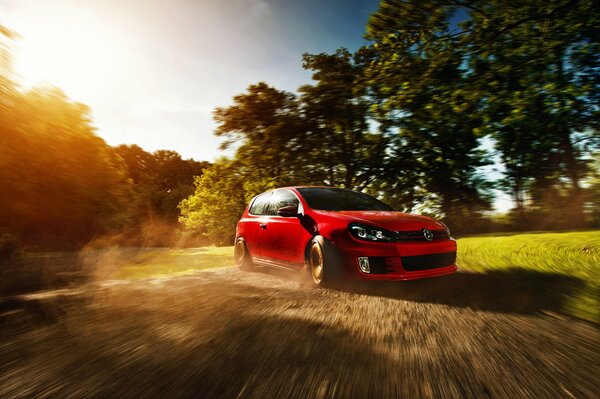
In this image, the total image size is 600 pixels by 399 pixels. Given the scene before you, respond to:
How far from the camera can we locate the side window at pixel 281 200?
276 inches

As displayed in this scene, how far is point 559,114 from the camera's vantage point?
11.9 metres

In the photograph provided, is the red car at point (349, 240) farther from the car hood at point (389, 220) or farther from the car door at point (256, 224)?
the car door at point (256, 224)

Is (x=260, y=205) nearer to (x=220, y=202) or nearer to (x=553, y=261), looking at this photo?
(x=553, y=261)

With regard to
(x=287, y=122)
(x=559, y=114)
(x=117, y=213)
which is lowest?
(x=117, y=213)

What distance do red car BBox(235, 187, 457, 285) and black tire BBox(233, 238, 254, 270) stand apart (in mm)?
812

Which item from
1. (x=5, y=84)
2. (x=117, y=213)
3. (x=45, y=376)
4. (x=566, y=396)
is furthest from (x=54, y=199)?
(x=566, y=396)

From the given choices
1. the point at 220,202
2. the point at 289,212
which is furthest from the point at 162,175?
the point at 289,212

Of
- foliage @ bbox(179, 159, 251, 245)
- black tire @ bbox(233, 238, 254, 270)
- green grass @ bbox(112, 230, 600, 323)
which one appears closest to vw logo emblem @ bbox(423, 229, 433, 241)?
green grass @ bbox(112, 230, 600, 323)

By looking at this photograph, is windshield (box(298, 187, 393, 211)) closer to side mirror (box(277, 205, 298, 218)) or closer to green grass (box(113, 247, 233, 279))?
side mirror (box(277, 205, 298, 218))


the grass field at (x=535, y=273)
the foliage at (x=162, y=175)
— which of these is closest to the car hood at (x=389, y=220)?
the grass field at (x=535, y=273)

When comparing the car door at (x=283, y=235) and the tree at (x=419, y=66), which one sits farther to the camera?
the tree at (x=419, y=66)

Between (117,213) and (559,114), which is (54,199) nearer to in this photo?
(117,213)

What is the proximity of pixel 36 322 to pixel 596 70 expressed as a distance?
638 inches

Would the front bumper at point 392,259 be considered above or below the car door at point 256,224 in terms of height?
below
